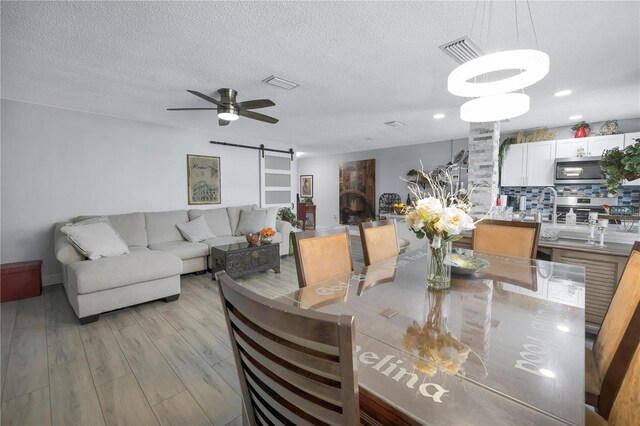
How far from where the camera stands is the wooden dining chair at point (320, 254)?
1689mm

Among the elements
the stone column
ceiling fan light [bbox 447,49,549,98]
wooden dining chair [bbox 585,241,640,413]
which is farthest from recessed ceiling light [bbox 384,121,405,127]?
wooden dining chair [bbox 585,241,640,413]

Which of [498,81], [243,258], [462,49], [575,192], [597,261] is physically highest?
[462,49]

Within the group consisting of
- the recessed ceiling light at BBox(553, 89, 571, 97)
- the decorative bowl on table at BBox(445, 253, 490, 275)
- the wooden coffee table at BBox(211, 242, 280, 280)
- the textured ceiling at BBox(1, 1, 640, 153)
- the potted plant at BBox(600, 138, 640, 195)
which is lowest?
the wooden coffee table at BBox(211, 242, 280, 280)

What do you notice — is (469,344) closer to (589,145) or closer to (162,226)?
(162,226)

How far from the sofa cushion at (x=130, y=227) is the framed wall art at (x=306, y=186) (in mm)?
5859

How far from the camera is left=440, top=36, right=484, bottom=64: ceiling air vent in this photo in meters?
2.01

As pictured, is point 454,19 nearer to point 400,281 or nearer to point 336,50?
point 336,50

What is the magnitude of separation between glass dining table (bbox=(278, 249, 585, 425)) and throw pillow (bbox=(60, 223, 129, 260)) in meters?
2.82

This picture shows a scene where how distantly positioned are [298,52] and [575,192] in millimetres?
5198

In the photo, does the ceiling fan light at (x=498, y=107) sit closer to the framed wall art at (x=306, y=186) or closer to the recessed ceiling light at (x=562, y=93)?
the recessed ceiling light at (x=562, y=93)

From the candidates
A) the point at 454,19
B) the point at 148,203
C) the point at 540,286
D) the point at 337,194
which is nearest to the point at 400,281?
the point at 540,286

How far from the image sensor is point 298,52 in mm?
2219

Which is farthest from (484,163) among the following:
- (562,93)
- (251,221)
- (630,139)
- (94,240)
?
(94,240)

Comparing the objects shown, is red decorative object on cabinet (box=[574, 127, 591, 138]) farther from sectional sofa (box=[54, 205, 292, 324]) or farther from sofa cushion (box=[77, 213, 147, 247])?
sofa cushion (box=[77, 213, 147, 247])
